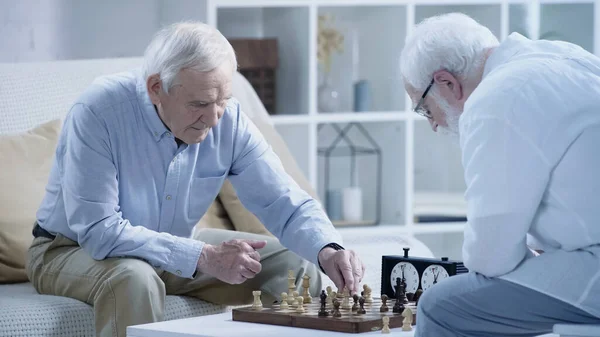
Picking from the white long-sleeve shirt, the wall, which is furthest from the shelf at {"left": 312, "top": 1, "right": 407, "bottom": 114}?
the white long-sleeve shirt

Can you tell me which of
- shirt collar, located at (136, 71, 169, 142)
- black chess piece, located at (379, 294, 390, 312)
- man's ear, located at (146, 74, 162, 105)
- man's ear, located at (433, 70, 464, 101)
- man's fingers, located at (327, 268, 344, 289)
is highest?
man's ear, located at (433, 70, 464, 101)

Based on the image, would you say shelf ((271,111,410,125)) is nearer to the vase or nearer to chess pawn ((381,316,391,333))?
the vase

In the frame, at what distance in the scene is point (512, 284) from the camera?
177cm

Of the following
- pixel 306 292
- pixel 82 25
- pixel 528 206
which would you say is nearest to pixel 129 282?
pixel 306 292

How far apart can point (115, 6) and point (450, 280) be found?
86.4 inches

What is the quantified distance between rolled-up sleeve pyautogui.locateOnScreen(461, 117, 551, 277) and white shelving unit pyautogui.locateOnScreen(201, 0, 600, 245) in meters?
2.01

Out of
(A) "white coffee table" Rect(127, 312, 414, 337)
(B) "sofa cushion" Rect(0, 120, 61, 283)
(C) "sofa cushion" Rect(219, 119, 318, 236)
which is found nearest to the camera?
(A) "white coffee table" Rect(127, 312, 414, 337)

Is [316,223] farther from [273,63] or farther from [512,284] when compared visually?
[273,63]

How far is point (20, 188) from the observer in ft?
8.52

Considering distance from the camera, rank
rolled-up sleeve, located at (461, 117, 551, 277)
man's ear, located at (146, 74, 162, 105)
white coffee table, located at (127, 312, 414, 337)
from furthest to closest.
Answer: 1. man's ear, located at (146, 74, 162, 105)
2. white coffee table, located at (127, 312, 414, 337)
3. rolled-up sleeve, located at (461, 117, 551, 277)

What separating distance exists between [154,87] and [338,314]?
73 cm

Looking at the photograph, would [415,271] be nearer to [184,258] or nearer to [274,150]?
[184,258]

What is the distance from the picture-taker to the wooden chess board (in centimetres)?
185

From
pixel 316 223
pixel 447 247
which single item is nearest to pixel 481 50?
pixel 316 223
